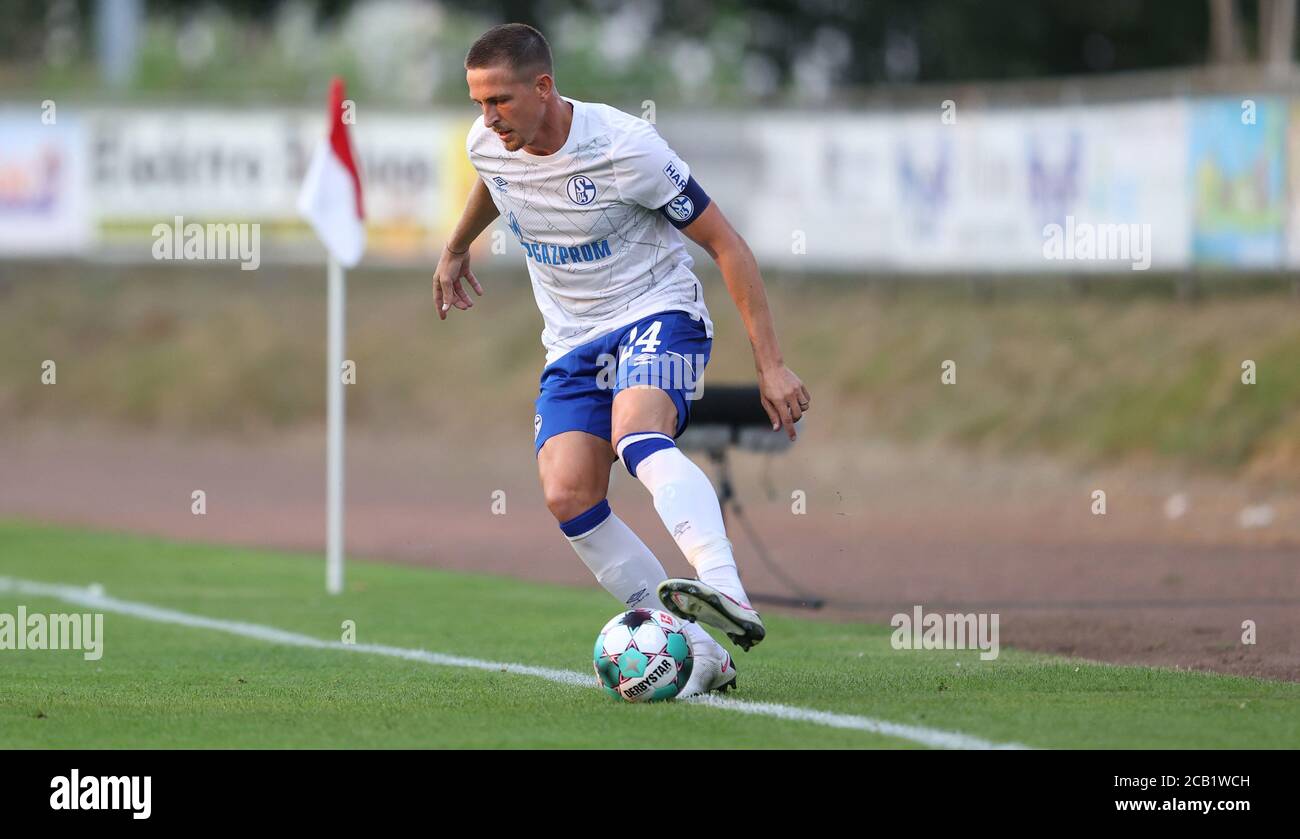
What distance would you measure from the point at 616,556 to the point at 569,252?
46.7 inches

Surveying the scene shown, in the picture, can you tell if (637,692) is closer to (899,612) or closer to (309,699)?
(309,699)

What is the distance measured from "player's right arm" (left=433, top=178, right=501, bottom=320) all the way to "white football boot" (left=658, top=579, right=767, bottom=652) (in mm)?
2003

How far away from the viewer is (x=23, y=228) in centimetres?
2909

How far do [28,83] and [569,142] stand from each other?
30620 millimetres

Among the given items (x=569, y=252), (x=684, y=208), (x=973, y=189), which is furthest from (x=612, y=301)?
(x=973, y=189)

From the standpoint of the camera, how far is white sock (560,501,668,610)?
7.05m

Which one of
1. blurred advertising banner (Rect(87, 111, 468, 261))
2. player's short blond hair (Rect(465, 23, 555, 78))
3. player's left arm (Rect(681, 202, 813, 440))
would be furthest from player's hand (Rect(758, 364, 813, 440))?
blurred advertising banner (Rect(87, 111, 468, 261))

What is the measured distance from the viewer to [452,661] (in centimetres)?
835

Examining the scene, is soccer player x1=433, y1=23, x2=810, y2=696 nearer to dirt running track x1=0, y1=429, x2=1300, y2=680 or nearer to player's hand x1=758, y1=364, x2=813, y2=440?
player's hand x1=758, y1=364, x2=813, y2=440
